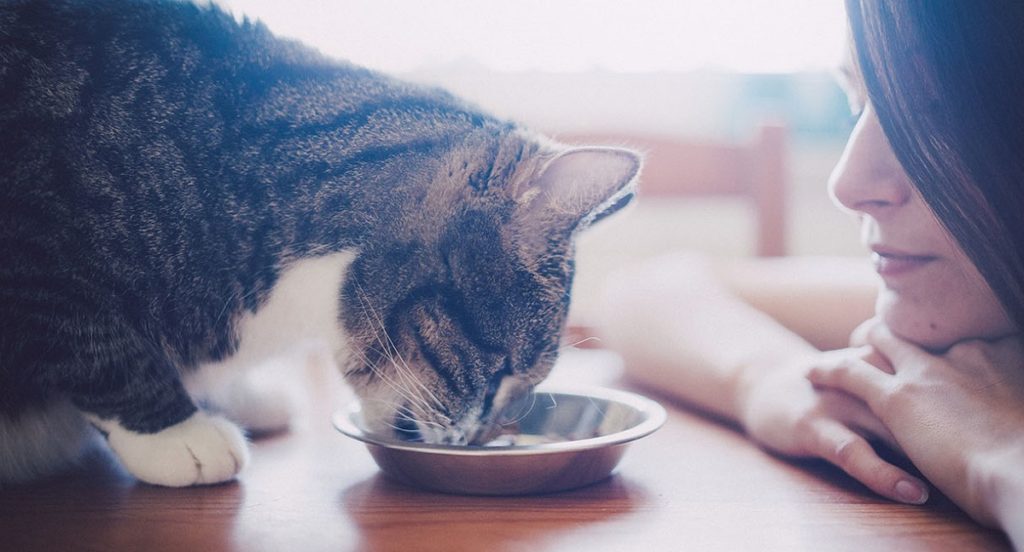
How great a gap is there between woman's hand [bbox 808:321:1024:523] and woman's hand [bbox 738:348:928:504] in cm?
2

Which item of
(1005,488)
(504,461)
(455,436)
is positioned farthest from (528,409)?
(1005,488)

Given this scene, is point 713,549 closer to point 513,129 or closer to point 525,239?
point 525,239

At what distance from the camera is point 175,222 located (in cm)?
85

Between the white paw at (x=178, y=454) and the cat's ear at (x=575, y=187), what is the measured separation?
15.9 inches

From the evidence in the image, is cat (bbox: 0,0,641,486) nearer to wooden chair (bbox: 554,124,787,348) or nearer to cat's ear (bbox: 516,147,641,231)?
cat's ear (bbox: 516,147,641,231)

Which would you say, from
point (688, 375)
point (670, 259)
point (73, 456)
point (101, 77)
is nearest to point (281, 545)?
point (73, 456)

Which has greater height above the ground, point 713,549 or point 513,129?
point 513,129

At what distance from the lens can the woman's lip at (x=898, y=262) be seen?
84cm

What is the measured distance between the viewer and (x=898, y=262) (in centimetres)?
85

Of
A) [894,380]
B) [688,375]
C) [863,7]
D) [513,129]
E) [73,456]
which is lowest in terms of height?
→ [73,456]

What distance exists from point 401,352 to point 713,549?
40 centimetres

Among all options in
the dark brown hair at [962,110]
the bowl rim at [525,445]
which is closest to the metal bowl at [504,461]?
the bowl rim at [525,445]

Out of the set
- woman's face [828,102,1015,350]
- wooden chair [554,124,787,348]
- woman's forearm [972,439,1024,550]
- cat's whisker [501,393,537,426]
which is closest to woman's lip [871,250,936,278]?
woman's face [828,102,1015,350]

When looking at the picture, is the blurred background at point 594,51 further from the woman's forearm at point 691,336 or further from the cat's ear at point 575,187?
the cat's ear at point 575,187
